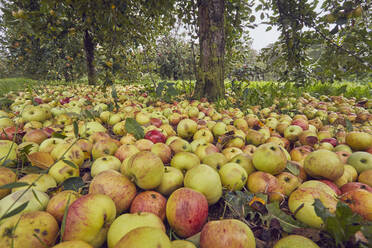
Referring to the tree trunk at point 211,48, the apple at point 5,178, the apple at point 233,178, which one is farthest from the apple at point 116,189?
the tree trunk at point 211,48

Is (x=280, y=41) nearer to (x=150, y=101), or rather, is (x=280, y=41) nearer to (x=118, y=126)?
(x=150, y=101)

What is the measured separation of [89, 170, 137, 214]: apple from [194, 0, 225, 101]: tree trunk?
3.80 meters

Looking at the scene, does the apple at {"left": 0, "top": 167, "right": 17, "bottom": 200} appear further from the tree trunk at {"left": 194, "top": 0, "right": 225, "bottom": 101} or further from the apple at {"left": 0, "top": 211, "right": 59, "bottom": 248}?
the tree trunk at {"left": 194, "top": 0, "right": 225, "bottom": 101}

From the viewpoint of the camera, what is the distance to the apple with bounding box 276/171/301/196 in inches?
62.5

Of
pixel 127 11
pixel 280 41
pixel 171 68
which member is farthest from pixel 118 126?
pixel 171 68

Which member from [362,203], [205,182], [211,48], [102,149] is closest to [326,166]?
[362,203]

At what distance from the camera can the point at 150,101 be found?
532 centimetres

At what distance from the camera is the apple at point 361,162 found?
1.81 meters

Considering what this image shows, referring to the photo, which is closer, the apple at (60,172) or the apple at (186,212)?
the apple at (186,212)

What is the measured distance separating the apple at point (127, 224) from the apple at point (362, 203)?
1.23 metres

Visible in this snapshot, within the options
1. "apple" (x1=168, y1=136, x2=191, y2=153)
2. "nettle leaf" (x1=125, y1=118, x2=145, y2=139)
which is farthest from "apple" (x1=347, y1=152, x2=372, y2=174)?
"nettle leaf" (x1=125, y1=118, x2=145, y2=139)

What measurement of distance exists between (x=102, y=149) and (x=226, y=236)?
154 cm

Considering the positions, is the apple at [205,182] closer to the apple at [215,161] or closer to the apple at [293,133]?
the apple at [215,161]

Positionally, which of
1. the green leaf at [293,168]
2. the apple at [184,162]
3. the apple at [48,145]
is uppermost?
the apple at [48,145]
